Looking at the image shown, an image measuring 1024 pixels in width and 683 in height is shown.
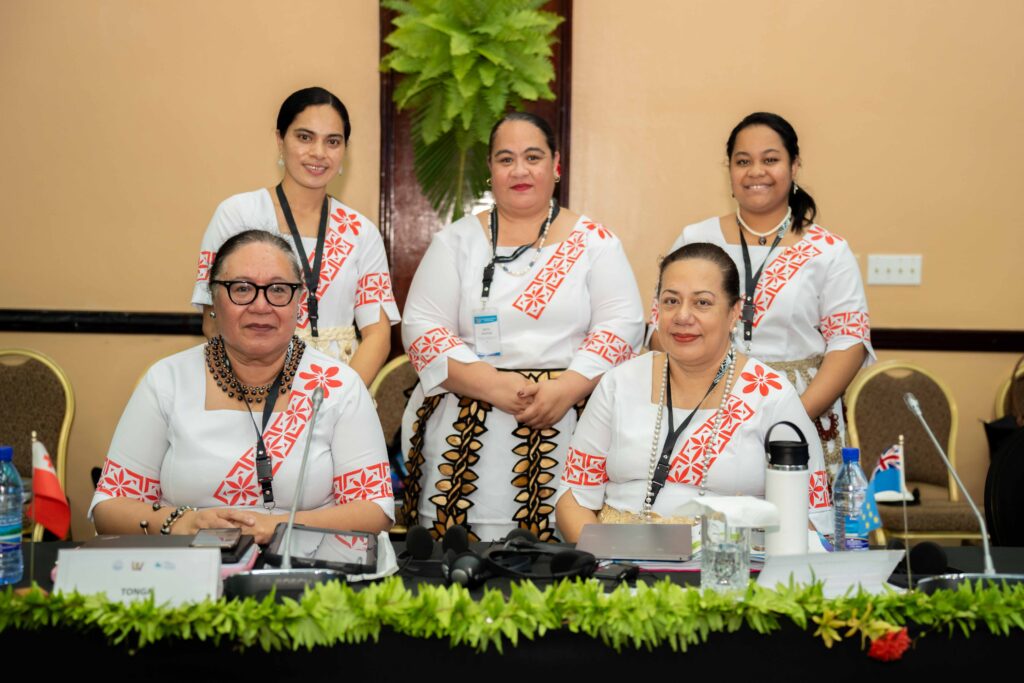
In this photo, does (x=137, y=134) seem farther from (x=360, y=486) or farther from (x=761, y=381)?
(x=761, y=381)

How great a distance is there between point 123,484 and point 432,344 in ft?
3.25

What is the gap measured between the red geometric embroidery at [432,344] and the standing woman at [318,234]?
0.16 meters

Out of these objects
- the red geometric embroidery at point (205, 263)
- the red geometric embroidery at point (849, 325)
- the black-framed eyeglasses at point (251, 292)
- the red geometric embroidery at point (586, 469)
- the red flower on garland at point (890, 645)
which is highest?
the red geometric embroidery at point (205, 263)

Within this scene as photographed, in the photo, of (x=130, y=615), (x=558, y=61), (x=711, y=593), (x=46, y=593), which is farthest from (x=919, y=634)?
(x=558, y=61)

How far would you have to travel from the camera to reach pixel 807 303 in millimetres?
3078

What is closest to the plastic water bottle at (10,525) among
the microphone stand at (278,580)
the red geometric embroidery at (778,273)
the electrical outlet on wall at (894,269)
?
the microphone stand at (278,580)

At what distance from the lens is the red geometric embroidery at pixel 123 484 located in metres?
2.25

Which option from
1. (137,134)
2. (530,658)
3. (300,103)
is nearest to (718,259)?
(530,658)

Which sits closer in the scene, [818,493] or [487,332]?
[818,493]

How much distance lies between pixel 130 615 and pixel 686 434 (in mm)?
1251

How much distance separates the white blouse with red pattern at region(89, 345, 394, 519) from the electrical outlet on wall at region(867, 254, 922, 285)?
123 inches

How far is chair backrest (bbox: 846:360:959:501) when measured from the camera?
4344 mm

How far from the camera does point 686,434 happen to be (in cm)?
234

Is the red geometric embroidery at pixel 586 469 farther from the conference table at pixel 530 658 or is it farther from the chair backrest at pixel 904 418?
the chair backrest at pixel 904 418
